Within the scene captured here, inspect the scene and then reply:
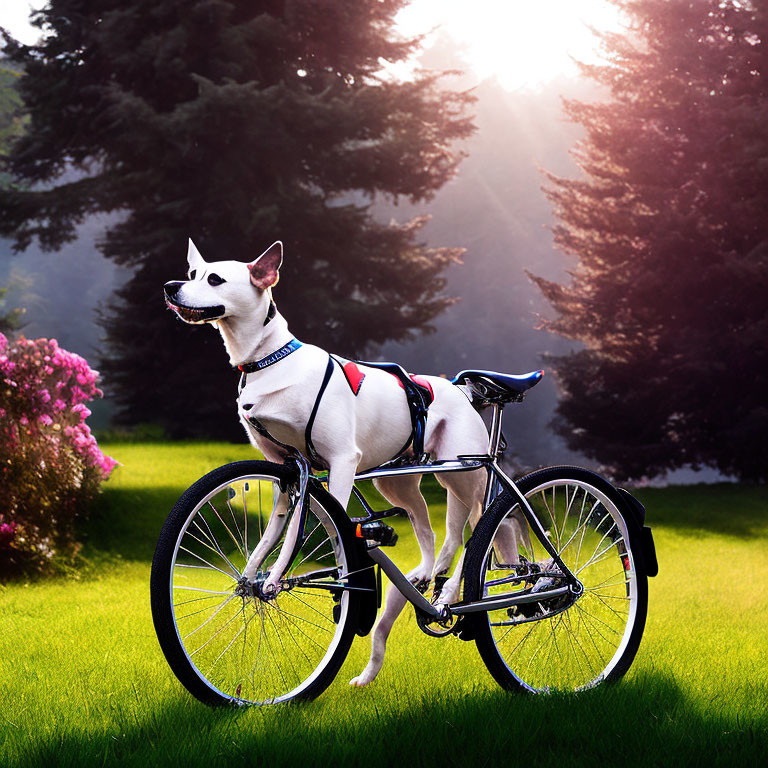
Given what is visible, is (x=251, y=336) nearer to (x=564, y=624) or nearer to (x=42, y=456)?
(x=564, y=624)

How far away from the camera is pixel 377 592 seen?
11.6ft

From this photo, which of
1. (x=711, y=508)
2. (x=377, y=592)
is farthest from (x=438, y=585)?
(x=711, y=508)

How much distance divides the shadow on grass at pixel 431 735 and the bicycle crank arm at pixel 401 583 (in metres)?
0.37

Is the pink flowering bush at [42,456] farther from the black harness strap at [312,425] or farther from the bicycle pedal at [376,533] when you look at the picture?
the bicycle pedal at [376,533]

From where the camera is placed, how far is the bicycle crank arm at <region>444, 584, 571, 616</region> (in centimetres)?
352

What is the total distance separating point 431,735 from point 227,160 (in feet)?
58.5

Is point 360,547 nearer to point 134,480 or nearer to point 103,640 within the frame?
point 103,640

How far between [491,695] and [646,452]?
48.6 feet

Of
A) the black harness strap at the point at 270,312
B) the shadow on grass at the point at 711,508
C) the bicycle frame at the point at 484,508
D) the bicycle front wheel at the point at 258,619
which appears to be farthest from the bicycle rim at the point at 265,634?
the shadow on grass at the point at 711,508

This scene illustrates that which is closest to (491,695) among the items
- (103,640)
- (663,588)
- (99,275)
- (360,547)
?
(360,547)

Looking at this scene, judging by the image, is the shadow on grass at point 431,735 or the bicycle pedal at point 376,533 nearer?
the shadow on grass at point 431,735

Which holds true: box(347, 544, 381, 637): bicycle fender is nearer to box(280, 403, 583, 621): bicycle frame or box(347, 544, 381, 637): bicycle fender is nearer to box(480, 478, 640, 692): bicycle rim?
box(280, 403, 583, 621): bicycle frame

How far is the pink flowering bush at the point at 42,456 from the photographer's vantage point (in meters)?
7.68

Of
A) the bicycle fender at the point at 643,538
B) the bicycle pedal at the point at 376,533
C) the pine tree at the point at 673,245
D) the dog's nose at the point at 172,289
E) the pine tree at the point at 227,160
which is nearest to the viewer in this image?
the dog's nose at the point at 172,289
